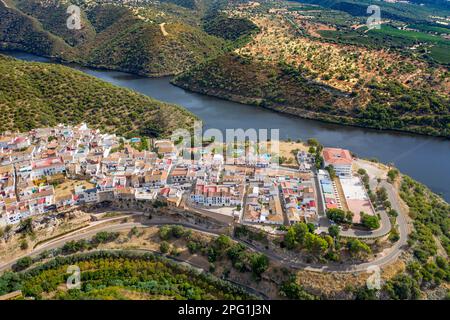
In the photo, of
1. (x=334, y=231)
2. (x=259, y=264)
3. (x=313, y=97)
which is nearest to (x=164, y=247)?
(x=259, y=264)

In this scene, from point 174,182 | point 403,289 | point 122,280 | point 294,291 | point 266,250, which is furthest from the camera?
point 174,182

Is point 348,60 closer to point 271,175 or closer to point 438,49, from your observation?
point 438,49

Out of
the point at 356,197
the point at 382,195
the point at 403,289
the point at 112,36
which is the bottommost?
the point at 403,289

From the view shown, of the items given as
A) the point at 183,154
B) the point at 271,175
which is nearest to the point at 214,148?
the point at 183,154

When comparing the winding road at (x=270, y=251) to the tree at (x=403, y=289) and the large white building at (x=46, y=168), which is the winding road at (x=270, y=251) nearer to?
the tree at (x=403, y=289)

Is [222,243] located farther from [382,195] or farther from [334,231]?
[382,195]

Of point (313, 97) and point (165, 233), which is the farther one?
point (313, 97)
